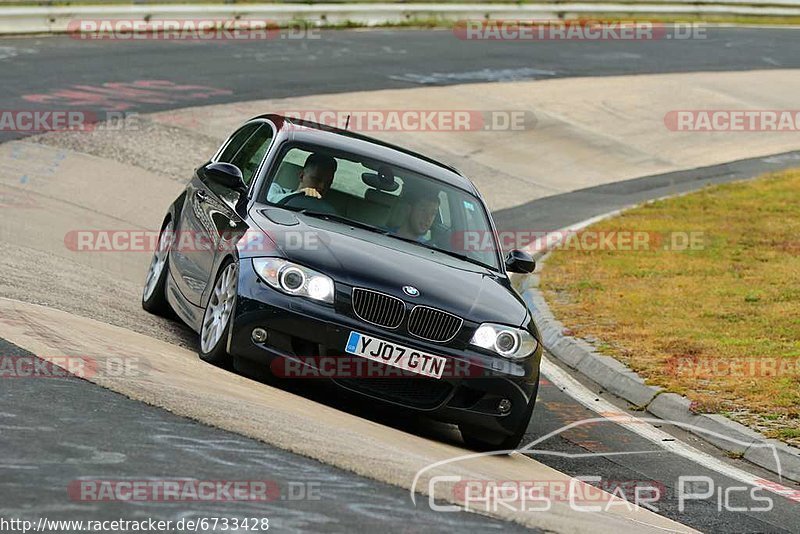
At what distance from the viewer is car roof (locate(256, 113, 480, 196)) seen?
9789 millimetres

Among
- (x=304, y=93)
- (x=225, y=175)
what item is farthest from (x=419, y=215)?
(x=304, y=93)

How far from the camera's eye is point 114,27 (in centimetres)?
2758

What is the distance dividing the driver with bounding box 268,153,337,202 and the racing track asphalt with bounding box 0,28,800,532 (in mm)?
2085

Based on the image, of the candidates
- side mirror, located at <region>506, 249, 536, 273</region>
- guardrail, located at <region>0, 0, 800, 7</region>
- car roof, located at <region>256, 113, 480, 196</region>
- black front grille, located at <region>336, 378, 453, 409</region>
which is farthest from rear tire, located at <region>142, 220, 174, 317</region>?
guardrail, located at <region>0, 0, 800, 7</region>

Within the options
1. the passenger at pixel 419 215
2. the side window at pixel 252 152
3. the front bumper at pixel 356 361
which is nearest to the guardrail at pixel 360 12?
the side window at pixel 252 152

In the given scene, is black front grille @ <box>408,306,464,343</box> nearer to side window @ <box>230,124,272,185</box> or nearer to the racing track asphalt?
the racing track asphalt

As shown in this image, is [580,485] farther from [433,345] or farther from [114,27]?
[114,27]

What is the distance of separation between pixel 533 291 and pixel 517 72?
1451 cm

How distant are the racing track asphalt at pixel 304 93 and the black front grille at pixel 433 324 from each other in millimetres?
1071

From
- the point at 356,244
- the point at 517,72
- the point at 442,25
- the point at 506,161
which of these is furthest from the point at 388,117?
the point at 356,244

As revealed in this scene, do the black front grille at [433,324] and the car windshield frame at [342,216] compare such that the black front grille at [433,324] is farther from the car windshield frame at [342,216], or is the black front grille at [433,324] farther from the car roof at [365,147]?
the car roof at [365,147]

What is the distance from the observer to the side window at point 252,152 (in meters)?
9.79

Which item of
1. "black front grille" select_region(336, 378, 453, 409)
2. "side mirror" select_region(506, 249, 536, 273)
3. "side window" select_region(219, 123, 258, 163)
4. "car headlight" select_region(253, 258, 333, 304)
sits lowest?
"black front grille" select_region(336, 378, 453, 409)

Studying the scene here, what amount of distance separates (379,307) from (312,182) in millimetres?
1662
